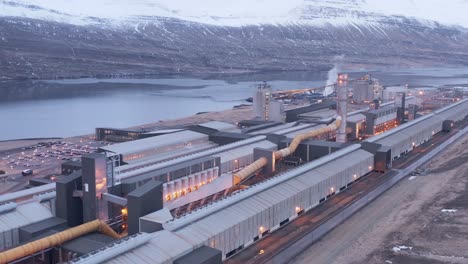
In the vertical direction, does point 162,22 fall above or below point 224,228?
above

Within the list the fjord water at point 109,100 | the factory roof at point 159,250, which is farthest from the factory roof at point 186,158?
the fjord water at point 109,100

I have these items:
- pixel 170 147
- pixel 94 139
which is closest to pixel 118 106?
pixel 94 139

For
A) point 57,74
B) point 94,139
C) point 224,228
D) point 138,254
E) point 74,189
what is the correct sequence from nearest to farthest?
point 138,254 < point 224,228 < point 74,189 < point 94,139 < point 57,74

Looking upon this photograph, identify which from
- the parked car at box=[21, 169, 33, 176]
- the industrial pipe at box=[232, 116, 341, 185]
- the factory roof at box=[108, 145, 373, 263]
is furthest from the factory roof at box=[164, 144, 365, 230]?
the parked car at box=[21, 169, 33, 176]

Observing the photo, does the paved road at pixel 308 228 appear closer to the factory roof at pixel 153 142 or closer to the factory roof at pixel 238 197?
the factory roof at pixel 238 197

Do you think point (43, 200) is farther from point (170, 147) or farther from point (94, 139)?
point (94, 139)
